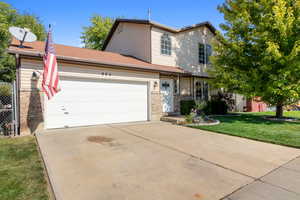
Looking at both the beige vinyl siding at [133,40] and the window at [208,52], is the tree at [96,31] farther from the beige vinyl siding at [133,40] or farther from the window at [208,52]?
the window at [208,52]

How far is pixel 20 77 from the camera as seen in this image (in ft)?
20.3

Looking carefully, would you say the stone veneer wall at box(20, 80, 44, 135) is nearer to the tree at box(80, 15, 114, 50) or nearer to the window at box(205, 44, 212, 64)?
the window at box(205, 44, 212, 64)

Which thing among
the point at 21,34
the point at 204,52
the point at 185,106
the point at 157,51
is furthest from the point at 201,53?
the point at 21,34

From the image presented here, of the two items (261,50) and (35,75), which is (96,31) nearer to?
(35,75)

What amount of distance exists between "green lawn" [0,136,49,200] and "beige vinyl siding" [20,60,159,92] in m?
2.53

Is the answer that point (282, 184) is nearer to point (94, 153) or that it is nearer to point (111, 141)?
point (94, 153)

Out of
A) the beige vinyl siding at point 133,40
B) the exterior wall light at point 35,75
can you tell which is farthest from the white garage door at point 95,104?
the beige vinyl siding at point 133,40

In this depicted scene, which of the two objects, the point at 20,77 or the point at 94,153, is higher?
the point at 20,77

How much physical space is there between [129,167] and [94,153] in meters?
1.28

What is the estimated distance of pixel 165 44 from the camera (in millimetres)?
11344

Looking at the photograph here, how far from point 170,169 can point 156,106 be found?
650 centimetres

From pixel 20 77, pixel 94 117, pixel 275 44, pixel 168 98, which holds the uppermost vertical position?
pixel 275 44

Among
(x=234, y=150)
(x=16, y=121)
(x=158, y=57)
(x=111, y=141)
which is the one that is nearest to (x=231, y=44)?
(x=158, y=57)

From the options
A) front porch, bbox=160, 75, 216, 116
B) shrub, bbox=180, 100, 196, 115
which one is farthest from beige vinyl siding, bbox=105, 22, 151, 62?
shrub, bbox=180, 100, 196, 115
